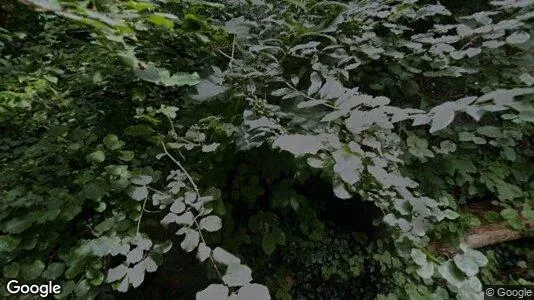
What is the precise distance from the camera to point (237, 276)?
68 centimetres

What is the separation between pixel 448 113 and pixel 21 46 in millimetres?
2673

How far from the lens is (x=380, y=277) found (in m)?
2.06

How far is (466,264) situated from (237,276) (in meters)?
0.51

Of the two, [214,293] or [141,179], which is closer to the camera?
[214,293]

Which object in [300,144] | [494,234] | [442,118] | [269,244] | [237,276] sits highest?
[442,118]

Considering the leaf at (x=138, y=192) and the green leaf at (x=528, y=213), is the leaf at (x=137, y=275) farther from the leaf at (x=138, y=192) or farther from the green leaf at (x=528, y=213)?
the green leaf at (x=528, y=213)

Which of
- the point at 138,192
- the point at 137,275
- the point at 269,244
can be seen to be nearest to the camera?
the point at 137,275

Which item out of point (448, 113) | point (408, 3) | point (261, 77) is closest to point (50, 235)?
point (261, 77)

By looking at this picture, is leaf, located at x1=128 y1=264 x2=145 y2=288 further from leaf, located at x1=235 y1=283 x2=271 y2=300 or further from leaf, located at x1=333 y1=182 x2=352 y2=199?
leaf, located at x1=333 y1=182 x2=352 y2=199

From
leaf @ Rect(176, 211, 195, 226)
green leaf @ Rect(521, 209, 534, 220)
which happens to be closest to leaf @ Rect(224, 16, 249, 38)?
leaf @ Rect(176, 211, 195, 226)

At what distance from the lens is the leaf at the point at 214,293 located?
0.64 metres

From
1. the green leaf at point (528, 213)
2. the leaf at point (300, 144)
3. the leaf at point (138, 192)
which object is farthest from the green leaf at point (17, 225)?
the green leaf at point (528, 213)

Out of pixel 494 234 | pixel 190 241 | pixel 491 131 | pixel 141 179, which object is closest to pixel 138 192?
pixel 141 179

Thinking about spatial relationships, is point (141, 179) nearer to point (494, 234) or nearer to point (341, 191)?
point (341, 191)
